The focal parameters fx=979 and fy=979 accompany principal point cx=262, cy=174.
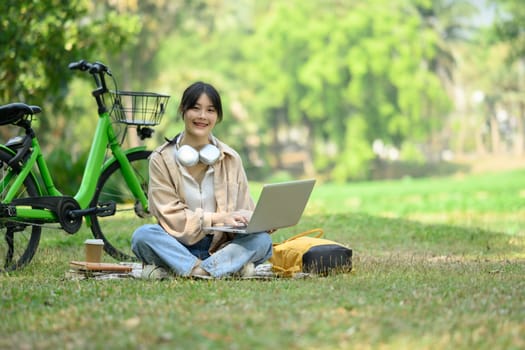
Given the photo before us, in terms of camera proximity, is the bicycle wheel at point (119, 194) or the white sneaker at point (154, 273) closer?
the white sneaker at point (154, 273)

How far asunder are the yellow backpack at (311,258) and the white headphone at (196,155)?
0.77m

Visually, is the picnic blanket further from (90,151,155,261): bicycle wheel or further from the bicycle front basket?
the bicycle front basket

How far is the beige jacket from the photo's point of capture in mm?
5891

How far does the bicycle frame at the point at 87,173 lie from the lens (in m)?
6.30

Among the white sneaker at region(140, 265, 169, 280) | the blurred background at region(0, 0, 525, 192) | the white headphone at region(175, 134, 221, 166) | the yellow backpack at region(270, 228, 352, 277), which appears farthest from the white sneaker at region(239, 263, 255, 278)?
the blurred background at region(0, 0, 525, 192)

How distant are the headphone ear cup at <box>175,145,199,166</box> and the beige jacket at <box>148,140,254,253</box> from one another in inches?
3.8

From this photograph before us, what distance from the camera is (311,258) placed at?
6012 mm

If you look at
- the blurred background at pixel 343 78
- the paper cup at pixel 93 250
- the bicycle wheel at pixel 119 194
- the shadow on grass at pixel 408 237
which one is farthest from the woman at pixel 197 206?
the blurred background at pixel 343 78

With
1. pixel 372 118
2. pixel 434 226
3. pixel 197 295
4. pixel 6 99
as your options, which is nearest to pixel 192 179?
pixel 197 295

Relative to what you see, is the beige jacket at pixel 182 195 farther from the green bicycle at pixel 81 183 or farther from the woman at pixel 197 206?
the green bicycle at pixel 81 183

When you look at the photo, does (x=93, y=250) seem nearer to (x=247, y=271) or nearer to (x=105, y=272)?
(x=105, y=272)

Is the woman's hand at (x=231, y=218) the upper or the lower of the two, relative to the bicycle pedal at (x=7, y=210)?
lower

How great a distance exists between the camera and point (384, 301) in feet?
15.6

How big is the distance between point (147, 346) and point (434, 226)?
7.05 meters
